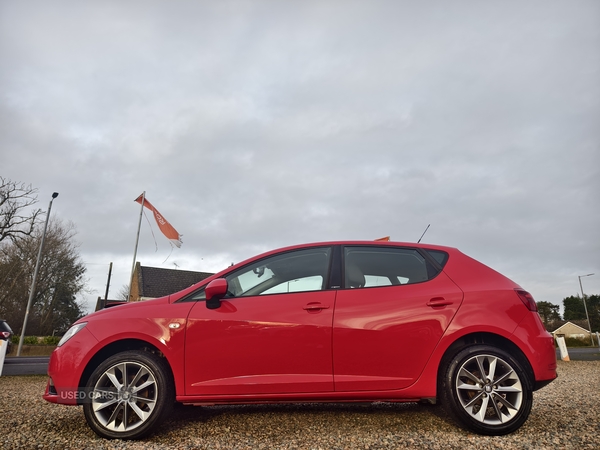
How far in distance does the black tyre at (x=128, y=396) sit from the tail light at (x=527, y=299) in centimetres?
295

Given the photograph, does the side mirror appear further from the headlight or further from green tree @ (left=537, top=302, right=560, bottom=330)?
green tree @ (left=537, top=302, right=560, bottom=330)

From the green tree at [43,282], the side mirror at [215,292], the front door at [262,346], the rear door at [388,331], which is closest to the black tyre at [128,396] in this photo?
the front door at [262,346]

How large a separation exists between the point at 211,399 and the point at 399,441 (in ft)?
4.83

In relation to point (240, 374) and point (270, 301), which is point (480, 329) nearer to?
point (270, 301)

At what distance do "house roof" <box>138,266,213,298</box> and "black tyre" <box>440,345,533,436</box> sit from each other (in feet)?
125

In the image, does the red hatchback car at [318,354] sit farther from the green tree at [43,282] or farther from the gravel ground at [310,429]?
the green tree at [43,282]

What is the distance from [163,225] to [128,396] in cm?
1962

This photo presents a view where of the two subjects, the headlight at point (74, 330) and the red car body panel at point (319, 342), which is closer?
the red car body panel at point (319, 342)

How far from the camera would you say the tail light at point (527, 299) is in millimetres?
3378

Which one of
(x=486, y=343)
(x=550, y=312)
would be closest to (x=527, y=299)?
(x=486, y=343)

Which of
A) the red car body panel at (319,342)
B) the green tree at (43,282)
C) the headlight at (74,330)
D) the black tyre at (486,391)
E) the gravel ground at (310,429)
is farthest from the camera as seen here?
the green tree at (43,282)

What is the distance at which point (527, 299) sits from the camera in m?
3.40

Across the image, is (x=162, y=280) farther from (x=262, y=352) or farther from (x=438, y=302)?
(x=438, y=302)

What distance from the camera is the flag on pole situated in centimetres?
2133
